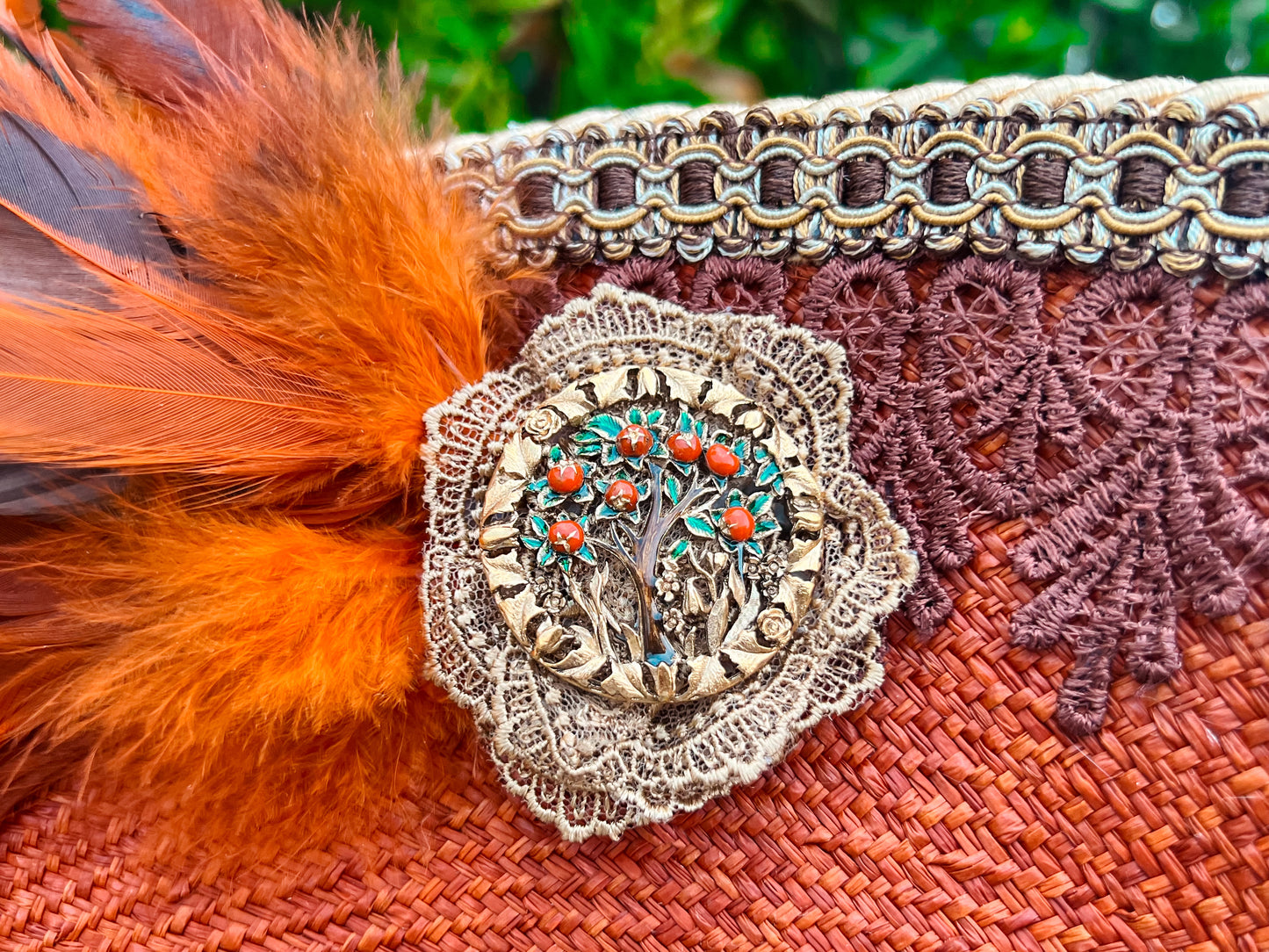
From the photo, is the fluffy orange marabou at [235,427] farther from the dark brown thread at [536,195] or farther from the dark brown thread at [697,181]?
the dark brown thread at [697,181]

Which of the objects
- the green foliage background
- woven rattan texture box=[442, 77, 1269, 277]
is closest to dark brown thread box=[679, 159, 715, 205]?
woven rattan texture box=[442, 77, 1269, 277]

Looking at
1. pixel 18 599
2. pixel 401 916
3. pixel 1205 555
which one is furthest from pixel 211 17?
pixel 1205 555

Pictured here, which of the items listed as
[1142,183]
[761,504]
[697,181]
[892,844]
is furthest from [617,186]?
[892,844]

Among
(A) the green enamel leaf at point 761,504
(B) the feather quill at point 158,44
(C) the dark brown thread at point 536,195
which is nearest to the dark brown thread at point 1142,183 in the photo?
(A) the green enamel leaf at point 761,504

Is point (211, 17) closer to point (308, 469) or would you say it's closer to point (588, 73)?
point (308, 469)

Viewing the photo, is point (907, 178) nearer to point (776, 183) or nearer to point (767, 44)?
point (776, 183)

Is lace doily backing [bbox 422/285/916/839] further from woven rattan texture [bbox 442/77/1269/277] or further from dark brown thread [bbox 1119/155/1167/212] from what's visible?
dark brown thread [bbox 1119/155/1167/212]

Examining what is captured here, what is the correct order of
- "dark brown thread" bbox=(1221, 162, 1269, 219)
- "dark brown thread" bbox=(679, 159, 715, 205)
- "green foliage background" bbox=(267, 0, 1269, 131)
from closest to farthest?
"dark brown thread" bbox=(1221, 162, 1269, 219) < "dark brown thread" bbox=(679, 159, 715, 205) < "green foliage background" bbox=(267, 0, 1269, 131)
